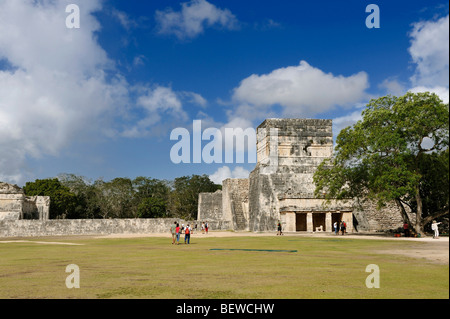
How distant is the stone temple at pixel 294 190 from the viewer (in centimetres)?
3403

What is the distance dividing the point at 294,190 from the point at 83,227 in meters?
21.6

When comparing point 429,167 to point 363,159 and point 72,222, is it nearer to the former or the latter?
point 363,159

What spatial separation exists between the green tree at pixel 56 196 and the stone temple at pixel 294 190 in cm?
2681

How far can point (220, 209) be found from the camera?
5341cm

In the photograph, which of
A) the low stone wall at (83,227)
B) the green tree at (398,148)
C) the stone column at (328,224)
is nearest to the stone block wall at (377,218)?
the stone column at (328,224)

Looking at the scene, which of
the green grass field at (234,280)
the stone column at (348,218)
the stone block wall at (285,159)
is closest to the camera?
the green grass field at (234,280)

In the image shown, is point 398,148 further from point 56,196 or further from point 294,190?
point 56,196

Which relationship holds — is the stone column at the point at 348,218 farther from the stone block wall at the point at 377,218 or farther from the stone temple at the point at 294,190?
the stone block wall at the point at 377,218

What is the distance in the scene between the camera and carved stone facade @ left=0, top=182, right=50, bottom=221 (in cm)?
4241

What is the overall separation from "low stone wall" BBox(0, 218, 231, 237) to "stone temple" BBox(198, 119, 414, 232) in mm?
8020

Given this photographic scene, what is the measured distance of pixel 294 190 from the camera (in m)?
37.9

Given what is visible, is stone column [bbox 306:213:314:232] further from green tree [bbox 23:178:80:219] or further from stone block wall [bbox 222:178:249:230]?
green tree [bbox 23:178:80:219]

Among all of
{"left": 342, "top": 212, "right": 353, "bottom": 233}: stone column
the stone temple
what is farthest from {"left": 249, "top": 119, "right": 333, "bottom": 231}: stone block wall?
{"left": 342, "top": 212, "right": 353, "bottom": 233}: stone column

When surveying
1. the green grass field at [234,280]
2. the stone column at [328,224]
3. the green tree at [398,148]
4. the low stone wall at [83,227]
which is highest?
the green tree at [398,148]
